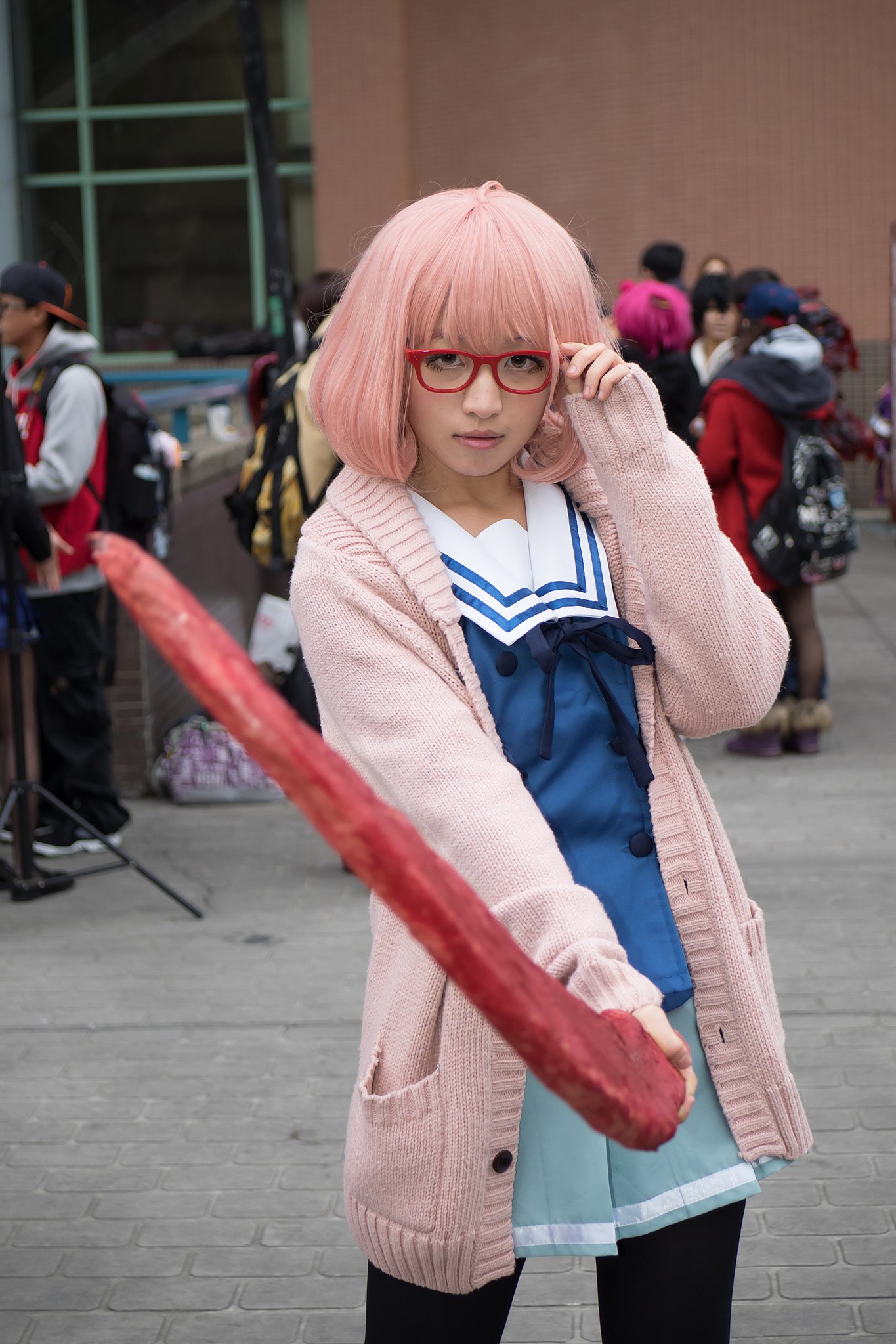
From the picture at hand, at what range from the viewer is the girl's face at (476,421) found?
1.90 m

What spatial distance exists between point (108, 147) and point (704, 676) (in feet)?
67.1

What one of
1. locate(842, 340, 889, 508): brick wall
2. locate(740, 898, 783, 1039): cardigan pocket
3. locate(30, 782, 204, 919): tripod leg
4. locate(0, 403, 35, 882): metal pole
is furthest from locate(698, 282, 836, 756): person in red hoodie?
locate(842, 340, 889, 508): brick wall

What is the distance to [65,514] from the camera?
6238mm

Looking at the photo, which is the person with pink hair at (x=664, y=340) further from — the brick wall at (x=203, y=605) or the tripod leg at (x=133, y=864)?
the tripod leg at (x=133, y=864)

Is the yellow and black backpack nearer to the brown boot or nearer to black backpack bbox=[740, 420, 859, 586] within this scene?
black backpack bbox=[740, 420, 859, 586]

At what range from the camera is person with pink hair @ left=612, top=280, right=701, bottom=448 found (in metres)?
8.02

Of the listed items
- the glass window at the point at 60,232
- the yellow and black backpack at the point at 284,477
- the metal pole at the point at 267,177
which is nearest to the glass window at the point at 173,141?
the glass window at the point at 60,232

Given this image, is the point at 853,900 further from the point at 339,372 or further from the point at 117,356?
the point at 117,356

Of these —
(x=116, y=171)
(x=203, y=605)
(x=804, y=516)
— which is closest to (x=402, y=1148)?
(x=804, y=516)

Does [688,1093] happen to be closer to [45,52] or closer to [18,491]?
[18,491]

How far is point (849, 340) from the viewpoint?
10.0 m

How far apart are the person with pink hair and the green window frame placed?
12.8 metres

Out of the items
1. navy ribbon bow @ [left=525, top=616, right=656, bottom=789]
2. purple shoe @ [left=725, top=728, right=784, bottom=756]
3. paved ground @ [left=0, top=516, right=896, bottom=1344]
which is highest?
navy ribbon bow @ [left=525, top=616, right=656, bottom=789]

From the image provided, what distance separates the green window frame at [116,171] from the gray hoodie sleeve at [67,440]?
14.7 metres
